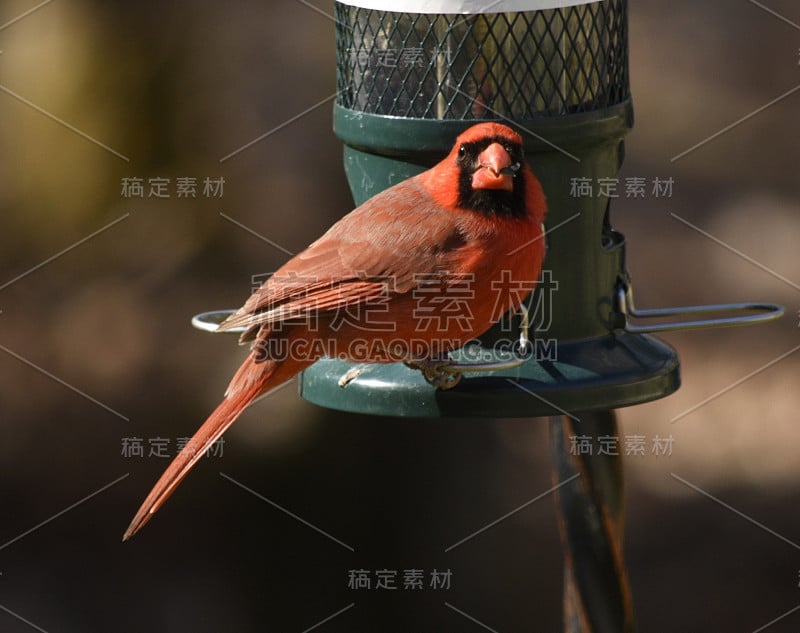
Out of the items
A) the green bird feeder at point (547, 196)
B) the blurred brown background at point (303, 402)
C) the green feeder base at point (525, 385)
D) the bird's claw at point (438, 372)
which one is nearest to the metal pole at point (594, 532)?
the green bird feeder at point (547, 196)

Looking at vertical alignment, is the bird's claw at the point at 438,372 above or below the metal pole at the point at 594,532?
above

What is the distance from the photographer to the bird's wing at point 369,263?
151 inches

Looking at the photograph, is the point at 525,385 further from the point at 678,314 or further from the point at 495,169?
the point at 495,169

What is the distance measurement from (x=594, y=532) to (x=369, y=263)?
36.2 inches

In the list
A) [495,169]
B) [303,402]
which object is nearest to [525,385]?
[495,169]

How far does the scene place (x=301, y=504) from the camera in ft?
20.4

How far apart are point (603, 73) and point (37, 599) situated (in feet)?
11.5

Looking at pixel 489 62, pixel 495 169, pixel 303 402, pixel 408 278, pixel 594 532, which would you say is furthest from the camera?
pixel 303 402

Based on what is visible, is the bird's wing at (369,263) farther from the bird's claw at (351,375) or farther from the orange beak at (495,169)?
the bird's claw at (351,375)

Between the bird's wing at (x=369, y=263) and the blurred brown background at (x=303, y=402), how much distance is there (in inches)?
75.9

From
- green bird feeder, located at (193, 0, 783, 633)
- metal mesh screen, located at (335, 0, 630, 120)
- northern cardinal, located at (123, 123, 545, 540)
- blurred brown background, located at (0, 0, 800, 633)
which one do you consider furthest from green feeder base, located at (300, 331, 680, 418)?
blurred brown background, located at (0, 0, 800, 633)

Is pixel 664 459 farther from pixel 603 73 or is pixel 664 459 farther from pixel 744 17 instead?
pixel 603 73

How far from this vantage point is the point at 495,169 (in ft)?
12.3

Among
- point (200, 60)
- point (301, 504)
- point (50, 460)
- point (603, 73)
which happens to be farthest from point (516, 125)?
point (50, 460)
